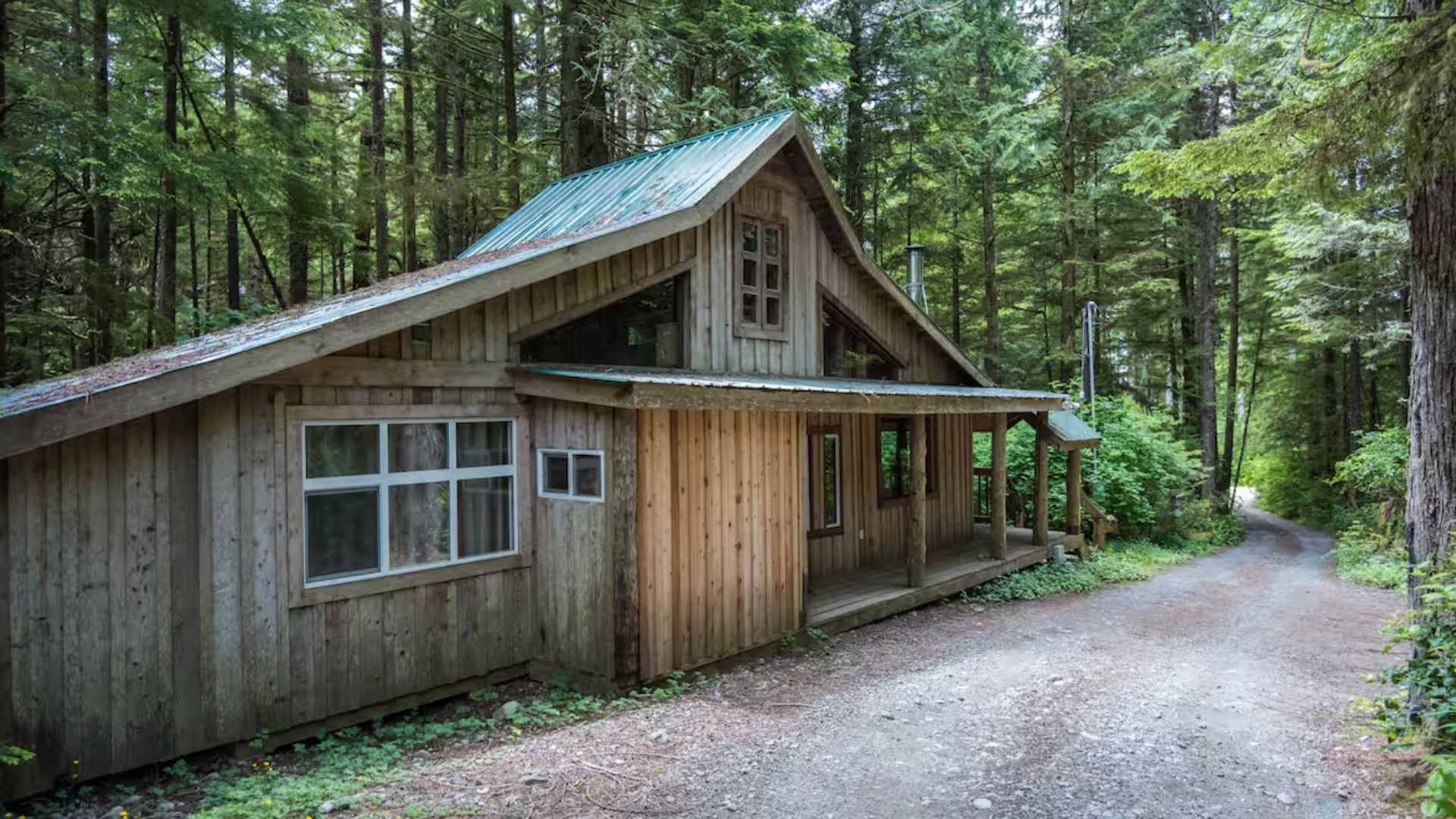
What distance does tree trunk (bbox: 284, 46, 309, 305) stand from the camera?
11.4m

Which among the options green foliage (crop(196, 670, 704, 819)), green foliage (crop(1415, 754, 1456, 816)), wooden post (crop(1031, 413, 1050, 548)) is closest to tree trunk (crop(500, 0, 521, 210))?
green foliage (crop(196, 670, 704, 819))

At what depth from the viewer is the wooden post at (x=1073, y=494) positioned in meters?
14.5

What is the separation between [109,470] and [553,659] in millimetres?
3786

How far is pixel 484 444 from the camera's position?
7344 mm

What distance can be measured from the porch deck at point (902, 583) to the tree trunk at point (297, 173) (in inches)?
353

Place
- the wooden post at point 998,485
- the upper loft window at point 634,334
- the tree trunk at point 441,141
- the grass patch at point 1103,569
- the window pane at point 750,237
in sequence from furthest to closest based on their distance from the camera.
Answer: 1. the tree trunk at point 441,141
2. the wooden post at point 998,485
3. the grass patch at point 1103,569
4. the window pane at point 750,237
5. the upper loft window at point 634,334

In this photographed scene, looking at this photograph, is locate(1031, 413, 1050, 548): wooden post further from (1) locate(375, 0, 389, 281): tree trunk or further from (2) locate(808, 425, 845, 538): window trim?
(1) locate(375, 0, 389, 281): tree trunk

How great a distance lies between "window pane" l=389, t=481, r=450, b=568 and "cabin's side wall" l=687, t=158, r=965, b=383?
323 cm

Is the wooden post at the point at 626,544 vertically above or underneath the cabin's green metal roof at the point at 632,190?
underneath

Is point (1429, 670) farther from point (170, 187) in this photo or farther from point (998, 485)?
point (170, 187)

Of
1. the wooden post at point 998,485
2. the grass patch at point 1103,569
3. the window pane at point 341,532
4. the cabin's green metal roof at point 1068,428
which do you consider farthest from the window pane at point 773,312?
the cabin's green metal roof at point 1068,428

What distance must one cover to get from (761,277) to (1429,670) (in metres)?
7.16

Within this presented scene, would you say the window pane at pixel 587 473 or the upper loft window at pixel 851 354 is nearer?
the window pane at pixel 587 473

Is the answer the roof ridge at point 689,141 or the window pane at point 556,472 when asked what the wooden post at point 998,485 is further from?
the window pane at point 556,472
